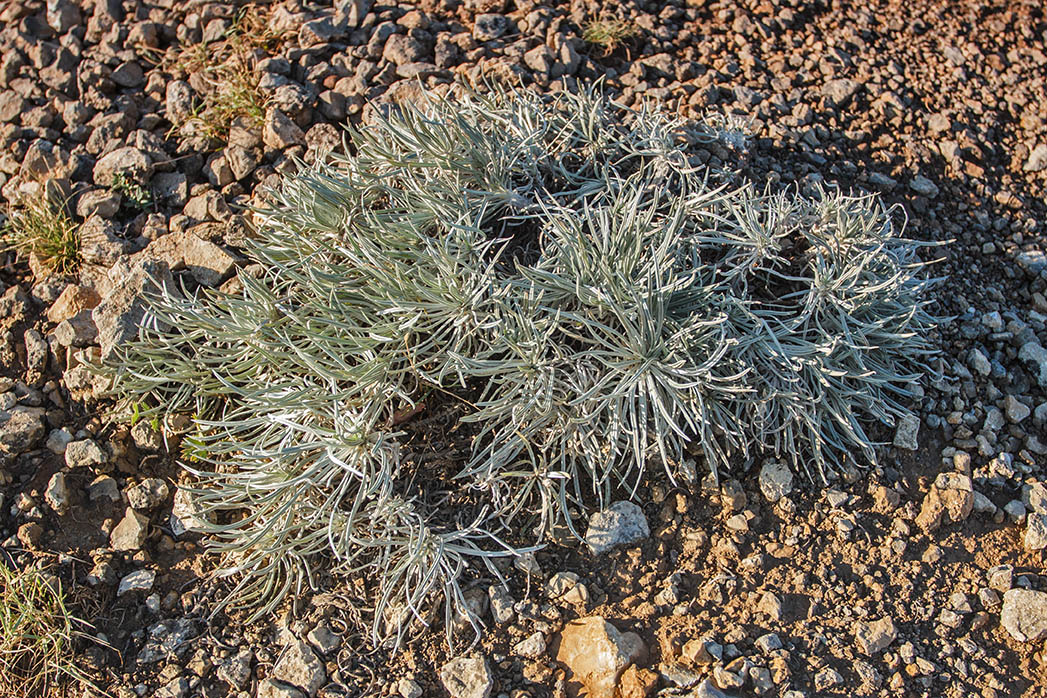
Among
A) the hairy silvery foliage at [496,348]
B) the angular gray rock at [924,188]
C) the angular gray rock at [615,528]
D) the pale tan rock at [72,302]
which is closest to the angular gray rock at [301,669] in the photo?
the hairy silvery foliage at [496,348]

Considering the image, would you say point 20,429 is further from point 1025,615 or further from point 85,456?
point 1025,615

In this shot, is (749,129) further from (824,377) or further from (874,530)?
(874,530)

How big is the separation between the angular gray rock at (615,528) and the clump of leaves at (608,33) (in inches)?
74.6

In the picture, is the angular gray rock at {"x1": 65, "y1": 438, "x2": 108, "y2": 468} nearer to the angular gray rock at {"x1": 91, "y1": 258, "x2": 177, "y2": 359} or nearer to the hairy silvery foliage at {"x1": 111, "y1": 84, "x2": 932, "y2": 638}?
the hairy silvery foliage at {"x1": 111, "y1": 84, "x2": 932, "y2": 638}

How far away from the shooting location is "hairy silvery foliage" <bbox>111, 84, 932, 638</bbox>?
2.38 meters

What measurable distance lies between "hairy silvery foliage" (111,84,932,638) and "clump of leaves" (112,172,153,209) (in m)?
0.55

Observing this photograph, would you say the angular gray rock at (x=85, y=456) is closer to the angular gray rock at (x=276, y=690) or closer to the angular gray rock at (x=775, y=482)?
the angular gray rock at (x=276, y=690)

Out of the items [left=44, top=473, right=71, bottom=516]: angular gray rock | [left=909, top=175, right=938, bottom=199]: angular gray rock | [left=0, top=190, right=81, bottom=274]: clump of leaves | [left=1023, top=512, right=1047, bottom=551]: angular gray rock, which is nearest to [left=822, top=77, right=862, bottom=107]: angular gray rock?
[left=909, top=175, right=938, bottom=199]: angular gray rock

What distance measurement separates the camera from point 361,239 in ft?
8.40

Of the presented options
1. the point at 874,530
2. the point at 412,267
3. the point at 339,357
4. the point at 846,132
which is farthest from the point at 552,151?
the point at 874,530

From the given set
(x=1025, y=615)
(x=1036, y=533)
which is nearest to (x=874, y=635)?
(x=1025, y=615)

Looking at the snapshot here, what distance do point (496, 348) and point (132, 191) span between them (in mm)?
1649

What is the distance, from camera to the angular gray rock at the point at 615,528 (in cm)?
244

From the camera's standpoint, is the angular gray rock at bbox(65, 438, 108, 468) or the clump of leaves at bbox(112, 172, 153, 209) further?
the clump of leaves at bbox(112, 172, 153, 209)
